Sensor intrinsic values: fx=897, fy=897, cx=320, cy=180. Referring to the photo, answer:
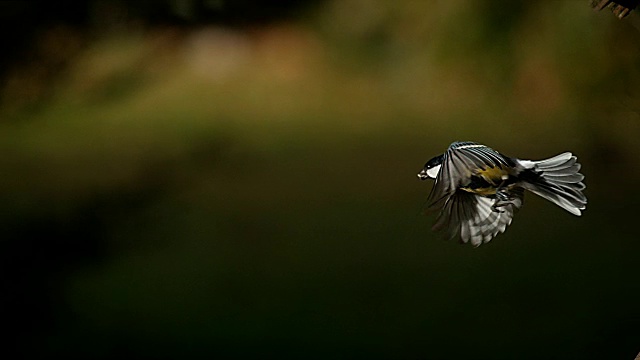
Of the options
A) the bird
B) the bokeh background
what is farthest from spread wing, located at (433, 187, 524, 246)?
the bokeh background

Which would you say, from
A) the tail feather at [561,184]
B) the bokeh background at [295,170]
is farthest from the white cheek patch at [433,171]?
the bokeh background at [295,170]

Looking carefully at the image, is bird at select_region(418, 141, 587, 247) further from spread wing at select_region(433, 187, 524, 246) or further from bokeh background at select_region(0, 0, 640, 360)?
bokeh background at select_region(0, 0, 640, 360)

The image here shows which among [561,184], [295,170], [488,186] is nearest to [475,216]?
[488,186]

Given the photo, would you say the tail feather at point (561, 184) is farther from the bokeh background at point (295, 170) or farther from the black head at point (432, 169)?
the bokeh background at point (295, 170)

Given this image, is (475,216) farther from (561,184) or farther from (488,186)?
(561,184)

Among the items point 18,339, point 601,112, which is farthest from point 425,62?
point 18,339

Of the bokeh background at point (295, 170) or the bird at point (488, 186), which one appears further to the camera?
the bokeh background at point (295, 170)
